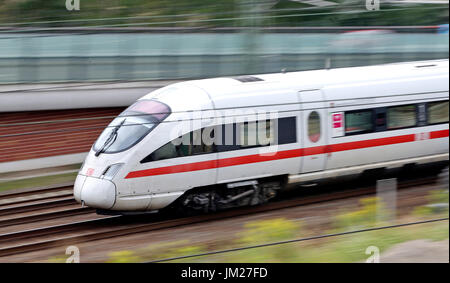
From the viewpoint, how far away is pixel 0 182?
11.2m

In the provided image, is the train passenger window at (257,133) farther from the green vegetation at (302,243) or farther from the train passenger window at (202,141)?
the green vegetation at (302,243)

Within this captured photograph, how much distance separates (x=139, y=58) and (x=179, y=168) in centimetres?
345

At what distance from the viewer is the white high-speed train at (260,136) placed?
9.17 m

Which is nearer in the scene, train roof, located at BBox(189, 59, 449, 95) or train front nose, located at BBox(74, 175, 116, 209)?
train front nose, located at BBox(74, 175, 116, 209)

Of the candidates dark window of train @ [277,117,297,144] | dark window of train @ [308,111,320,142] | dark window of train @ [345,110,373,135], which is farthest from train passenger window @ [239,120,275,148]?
A: dark window of train @ [345,110,373,135]

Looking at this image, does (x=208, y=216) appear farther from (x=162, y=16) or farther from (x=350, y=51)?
(x=350, y=51)

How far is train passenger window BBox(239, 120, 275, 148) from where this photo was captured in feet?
31.5

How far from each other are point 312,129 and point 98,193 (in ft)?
10.7

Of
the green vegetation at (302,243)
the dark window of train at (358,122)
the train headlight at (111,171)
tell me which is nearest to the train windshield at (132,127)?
the train headlight at (111,171)

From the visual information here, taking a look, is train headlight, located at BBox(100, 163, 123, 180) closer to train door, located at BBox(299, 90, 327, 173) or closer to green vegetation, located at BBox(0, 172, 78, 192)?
green vegetation, located at BBox(0, 172, 78, 192)

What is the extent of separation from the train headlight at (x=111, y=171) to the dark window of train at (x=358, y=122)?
354 centimetres

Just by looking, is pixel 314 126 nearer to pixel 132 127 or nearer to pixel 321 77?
pixel 321 77

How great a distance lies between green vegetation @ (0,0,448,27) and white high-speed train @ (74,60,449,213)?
1.42 meters
